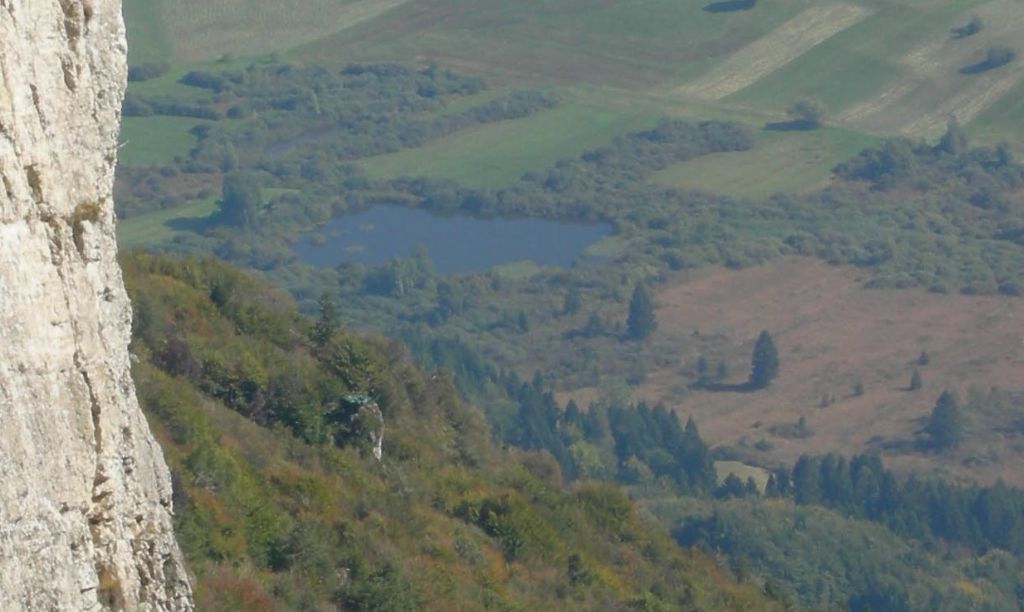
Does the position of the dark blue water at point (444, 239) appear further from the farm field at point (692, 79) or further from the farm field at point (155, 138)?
the farm field at point (155, 138)

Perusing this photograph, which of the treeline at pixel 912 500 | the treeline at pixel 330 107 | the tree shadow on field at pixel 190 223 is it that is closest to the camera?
the treeline at pixel 912 500

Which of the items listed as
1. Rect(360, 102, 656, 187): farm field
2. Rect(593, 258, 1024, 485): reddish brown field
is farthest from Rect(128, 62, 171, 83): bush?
Rect(593, 258, 1024, 485): reddish brown field

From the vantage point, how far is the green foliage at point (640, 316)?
111m

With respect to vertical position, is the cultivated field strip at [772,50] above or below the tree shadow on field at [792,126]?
above

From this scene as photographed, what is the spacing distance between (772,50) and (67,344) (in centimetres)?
13013

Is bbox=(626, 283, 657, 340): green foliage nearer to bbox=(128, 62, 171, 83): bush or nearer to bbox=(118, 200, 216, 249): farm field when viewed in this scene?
bbox=(118, 200, 216, 249): farm field

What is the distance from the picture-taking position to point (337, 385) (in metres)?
33.2

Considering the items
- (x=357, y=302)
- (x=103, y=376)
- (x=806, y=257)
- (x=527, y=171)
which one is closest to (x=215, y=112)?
(x=527, y=171)

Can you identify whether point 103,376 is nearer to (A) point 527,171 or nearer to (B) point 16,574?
(B) point 16,574

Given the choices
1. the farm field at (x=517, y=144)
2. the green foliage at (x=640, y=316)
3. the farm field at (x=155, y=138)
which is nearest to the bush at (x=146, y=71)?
the farm field at (x=155, y=138)

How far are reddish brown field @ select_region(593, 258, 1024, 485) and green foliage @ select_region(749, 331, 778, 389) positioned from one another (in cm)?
54

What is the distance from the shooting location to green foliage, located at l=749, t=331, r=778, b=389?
100812 millimetres

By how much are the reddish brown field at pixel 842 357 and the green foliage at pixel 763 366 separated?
0.54 metres

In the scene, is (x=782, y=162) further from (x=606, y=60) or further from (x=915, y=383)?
(x=915, y=383)
